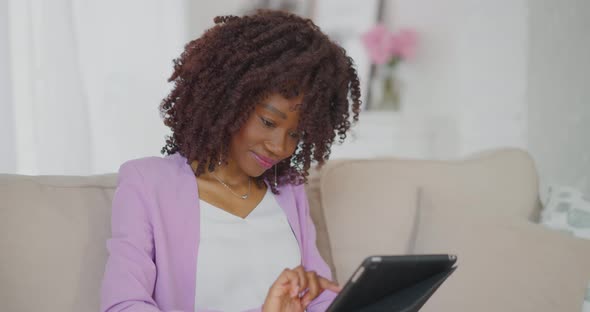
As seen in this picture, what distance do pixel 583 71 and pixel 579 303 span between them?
1.47 meters

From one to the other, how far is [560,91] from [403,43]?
42.4 inches

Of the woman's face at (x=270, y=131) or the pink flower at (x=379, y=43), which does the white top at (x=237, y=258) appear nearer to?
the woman's face at (x=270, y=131)

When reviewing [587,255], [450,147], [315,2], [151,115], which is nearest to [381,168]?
[587,255]

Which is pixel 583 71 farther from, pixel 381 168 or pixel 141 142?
pixel 141 142

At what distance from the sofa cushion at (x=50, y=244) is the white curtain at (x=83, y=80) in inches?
24.3

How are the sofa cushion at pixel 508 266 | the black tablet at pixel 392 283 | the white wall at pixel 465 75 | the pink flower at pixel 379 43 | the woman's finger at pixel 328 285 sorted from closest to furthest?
1. the black tablet at pixel 392 283
2. the woman's finger at pixel 328 285
3. the sofa cushion at pixel 508 266
4. the white wall at pixel 465 75
5. the pink flower at pixel 379 43

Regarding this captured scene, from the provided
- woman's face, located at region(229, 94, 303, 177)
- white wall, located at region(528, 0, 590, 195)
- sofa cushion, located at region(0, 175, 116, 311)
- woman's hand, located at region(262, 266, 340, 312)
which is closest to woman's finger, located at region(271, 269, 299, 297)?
woman's hand, located at region(262, 266, 340, 312)

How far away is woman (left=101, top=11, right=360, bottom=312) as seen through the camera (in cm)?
107

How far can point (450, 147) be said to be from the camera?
3.28m

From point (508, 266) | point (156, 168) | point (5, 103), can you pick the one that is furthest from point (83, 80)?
point (508, 266)

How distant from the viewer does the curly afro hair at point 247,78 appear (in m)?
1.09

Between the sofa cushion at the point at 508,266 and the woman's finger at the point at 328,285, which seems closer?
the woman's finger at the point at 328,285

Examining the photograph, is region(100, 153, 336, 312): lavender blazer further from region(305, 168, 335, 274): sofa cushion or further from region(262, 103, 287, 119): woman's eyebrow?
region(305, 168, 335, 274): sofa cushion

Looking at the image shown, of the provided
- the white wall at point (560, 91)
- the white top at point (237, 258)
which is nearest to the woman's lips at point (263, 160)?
the white top at point (237, 258)
